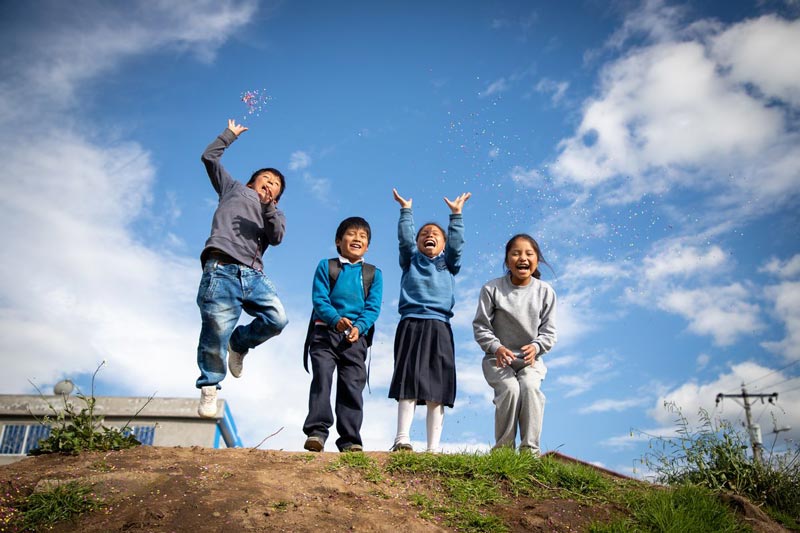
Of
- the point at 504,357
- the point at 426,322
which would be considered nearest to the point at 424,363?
the point at 426,322

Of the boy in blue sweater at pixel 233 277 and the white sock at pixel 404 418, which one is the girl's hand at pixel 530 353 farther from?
the boy in blue sweater at pixel 233 277

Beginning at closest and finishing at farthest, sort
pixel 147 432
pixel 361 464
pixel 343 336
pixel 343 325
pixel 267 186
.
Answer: pixel 361 464, pixel 343 325, pixel 343 336, pixel 267 186, pixel 147 432

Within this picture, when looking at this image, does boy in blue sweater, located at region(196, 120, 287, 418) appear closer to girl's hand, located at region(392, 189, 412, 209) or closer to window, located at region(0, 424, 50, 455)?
girl's hand, located at region(392, 189, 412, 209)

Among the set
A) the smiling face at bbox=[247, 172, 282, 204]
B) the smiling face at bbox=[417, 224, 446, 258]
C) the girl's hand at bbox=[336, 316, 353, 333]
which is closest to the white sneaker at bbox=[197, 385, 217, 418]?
the girl's hand at bbox=[336, 316, 353, 333]

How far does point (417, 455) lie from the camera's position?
531 centimetres

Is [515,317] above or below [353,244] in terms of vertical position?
below

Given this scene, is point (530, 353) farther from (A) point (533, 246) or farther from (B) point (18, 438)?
(B) point (18, 438)

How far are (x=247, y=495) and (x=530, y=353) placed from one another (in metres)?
2.88

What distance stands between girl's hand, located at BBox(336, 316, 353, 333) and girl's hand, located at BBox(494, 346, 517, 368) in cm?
138

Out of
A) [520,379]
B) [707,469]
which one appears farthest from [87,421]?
[707,469]

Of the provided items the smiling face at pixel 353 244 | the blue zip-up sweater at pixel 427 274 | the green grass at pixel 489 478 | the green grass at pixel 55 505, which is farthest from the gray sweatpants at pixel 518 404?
the green grass at pixel 55 505

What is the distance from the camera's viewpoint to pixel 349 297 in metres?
6.38

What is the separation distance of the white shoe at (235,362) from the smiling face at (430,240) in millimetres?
2113

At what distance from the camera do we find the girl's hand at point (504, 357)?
597 centimetres
